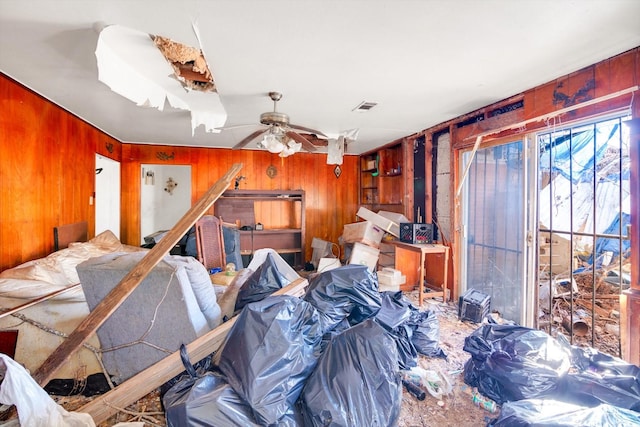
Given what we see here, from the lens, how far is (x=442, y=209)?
3.95 m

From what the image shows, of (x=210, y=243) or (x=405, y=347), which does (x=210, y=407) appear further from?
(x=210, y=243)

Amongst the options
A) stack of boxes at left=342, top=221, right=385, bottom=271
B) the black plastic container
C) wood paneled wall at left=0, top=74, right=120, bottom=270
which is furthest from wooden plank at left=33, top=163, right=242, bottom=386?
stack of boxes at left=342, top=221, right=385, bottom=271

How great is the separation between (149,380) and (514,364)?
2.05 meters

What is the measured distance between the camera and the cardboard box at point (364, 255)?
444cm

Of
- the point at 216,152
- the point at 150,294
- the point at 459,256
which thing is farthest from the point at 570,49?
the point at 216,152

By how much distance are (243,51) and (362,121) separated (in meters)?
1.97

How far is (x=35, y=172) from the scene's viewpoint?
9.15 ft

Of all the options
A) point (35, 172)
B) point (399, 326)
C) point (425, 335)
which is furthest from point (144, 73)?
point (425, 335)

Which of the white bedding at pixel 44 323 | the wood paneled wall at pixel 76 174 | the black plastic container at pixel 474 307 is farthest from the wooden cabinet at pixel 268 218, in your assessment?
the white bedding at pixel 44 323

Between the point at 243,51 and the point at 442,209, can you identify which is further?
the point at 442,209

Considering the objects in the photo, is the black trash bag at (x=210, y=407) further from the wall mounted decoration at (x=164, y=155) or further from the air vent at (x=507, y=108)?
the wall mounted decoration at (x=164, y=155)

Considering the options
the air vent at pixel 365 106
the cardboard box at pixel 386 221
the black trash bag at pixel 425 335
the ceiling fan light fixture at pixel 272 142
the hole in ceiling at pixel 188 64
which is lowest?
the black trash bag at pixel 425 335

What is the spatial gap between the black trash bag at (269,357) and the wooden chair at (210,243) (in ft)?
9.08

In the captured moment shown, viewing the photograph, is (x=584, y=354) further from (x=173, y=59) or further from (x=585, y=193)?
(x=173, y=59)
